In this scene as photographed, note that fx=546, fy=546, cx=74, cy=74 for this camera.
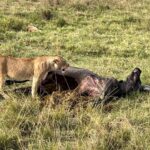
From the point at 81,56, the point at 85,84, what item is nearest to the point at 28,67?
the point at 85,84

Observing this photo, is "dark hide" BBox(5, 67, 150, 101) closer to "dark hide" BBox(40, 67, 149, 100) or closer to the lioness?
"dark hide" BBox(40, 67, 149, 100)

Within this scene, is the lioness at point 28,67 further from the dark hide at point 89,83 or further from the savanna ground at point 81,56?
the savanna ground at point 81,56

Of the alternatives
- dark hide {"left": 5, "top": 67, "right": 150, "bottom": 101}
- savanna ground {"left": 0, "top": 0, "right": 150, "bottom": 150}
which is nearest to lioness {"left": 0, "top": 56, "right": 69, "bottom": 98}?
dark hide {"left": 5, "top": 67, "right": 150, "bottom": 101}

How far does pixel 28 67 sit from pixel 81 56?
12.2 feet

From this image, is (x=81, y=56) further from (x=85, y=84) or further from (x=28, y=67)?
(x=85, y=84)

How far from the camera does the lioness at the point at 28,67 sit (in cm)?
853

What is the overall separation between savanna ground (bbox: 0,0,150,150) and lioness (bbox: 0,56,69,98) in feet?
2.40

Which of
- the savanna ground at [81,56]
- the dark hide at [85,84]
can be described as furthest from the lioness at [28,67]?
the savanna ground at [81,56]

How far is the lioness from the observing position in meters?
8.53

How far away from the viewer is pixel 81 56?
12.2 metres

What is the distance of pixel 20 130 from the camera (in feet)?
21.5

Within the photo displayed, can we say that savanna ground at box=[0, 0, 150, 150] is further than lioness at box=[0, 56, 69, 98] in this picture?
No

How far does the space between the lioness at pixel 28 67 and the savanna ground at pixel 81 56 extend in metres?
0.73

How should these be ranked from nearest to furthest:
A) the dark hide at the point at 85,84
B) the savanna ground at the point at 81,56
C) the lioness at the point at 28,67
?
the savanna ground at the point at 81,56
the dark hide at the point at 85,84
the lioness at the point at 28,67
